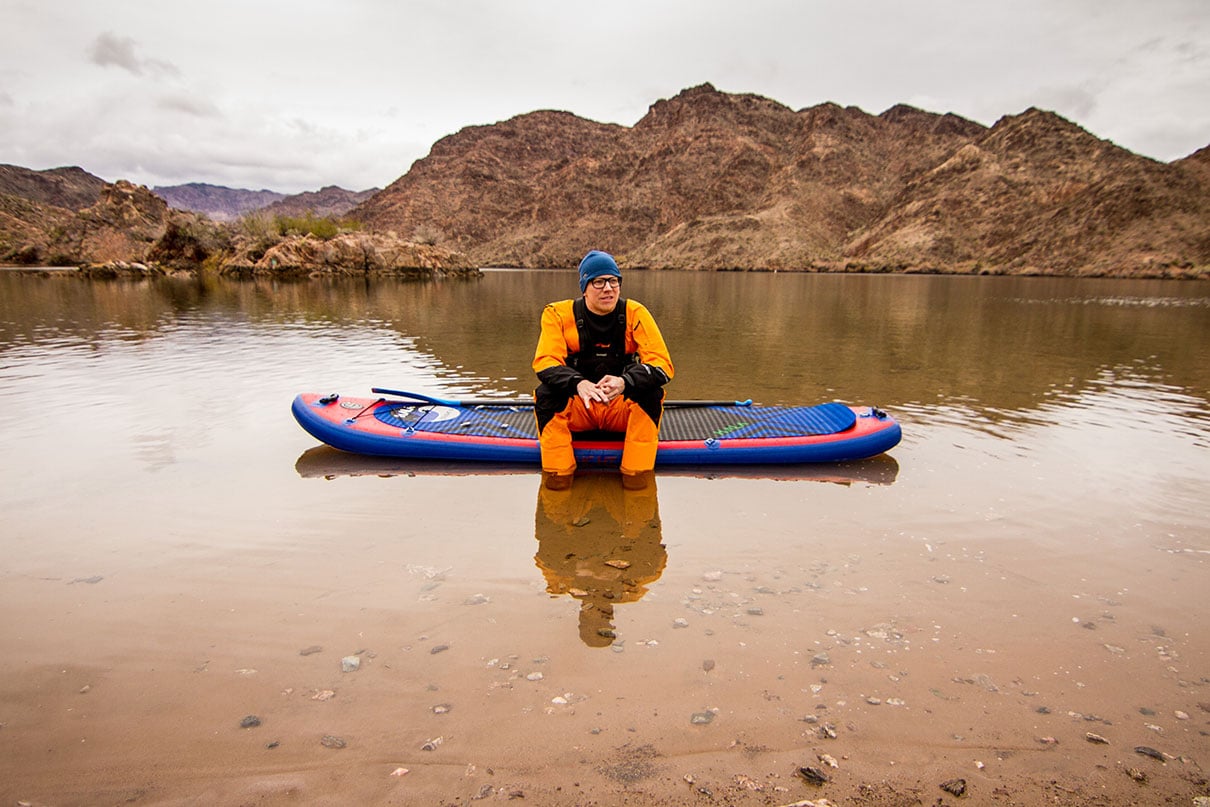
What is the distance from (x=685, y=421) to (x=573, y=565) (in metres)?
2.80

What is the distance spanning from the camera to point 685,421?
630 centimetres

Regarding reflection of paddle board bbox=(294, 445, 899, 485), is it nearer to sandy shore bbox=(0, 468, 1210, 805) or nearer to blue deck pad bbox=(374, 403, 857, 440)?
blue deck pad bbox=(374, 403, 857, 440)

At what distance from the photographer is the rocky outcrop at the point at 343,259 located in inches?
1838

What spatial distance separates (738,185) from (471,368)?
104807 millimetres

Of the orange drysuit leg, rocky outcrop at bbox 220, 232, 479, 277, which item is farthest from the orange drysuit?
rocky outcrop at bbox 220, 232, 479, 277

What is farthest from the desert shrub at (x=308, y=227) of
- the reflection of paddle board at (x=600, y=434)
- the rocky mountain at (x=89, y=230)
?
the reflection of paddle board at (x=600, y=434)

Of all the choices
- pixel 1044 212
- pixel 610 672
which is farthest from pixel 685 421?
pixel 1044 212

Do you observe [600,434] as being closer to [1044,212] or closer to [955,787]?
[955,787]

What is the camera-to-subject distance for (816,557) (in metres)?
3.97

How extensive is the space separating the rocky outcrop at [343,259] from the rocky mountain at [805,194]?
1935cm

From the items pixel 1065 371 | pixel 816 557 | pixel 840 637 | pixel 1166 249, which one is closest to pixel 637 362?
pixel 816 557

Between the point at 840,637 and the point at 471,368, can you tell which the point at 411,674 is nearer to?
the point at 840,637

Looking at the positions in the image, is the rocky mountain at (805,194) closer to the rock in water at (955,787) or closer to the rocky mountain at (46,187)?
the rock in water at (955,787)

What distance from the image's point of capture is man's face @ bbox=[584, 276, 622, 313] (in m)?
4.94
